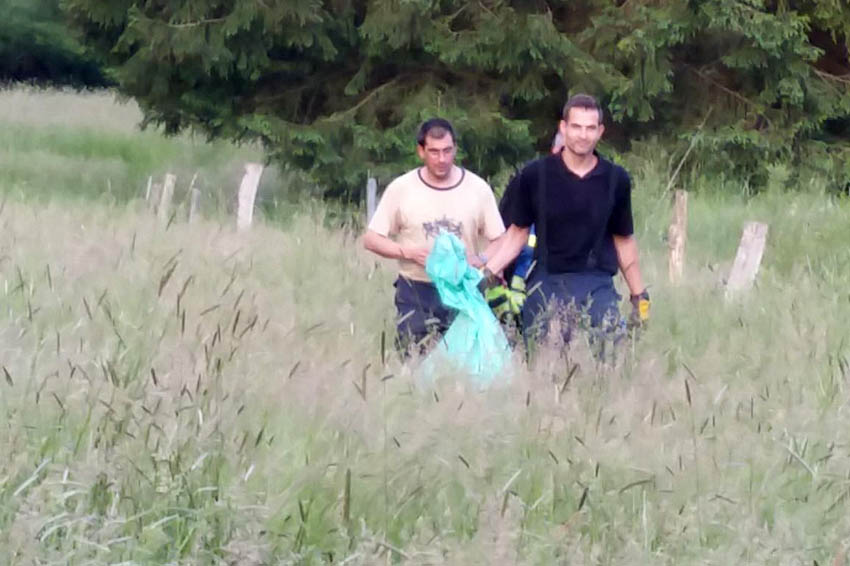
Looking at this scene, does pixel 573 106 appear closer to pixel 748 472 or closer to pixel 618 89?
pixel 748 472

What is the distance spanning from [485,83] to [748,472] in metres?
11.9

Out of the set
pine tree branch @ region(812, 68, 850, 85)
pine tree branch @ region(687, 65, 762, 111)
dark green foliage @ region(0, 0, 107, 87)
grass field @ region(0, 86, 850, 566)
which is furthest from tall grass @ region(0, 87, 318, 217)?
grass field @ region(0, 86, 850, 566)

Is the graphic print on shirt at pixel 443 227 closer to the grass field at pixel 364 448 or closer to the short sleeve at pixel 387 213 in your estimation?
the short sleeve at pixel 387 213

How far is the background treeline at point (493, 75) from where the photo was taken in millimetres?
15375

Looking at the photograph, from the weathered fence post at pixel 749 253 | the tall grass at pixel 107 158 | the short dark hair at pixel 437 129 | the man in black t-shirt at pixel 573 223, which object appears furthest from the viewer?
the tall grass at pixel 107 158

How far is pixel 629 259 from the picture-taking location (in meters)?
6.95

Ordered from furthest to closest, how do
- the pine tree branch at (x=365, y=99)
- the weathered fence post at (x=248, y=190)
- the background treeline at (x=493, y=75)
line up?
the pine tree branch at (x=365, y=99)
the background treeline at (x=493, y=75)
the weathered fence post at (x=248, y=190)

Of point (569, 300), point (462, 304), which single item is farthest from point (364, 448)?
point (569, 300)

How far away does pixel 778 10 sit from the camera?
1557cm

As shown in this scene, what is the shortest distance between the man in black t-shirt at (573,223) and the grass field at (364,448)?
1.61ft

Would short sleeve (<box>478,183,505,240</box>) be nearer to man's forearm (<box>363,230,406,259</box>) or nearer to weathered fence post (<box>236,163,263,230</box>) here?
man's forearm (<box>363,230,406,259</box>)

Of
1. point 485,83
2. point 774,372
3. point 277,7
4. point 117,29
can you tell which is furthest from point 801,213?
point 117,29

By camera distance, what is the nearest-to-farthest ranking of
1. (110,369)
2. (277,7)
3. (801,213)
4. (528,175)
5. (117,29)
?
(110,369)
(528,175)
(801,213)
(277,7)
(117,29)

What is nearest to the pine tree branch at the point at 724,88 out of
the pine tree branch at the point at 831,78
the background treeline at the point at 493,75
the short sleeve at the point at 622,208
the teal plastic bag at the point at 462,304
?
the background treeline at the point at 493,75
